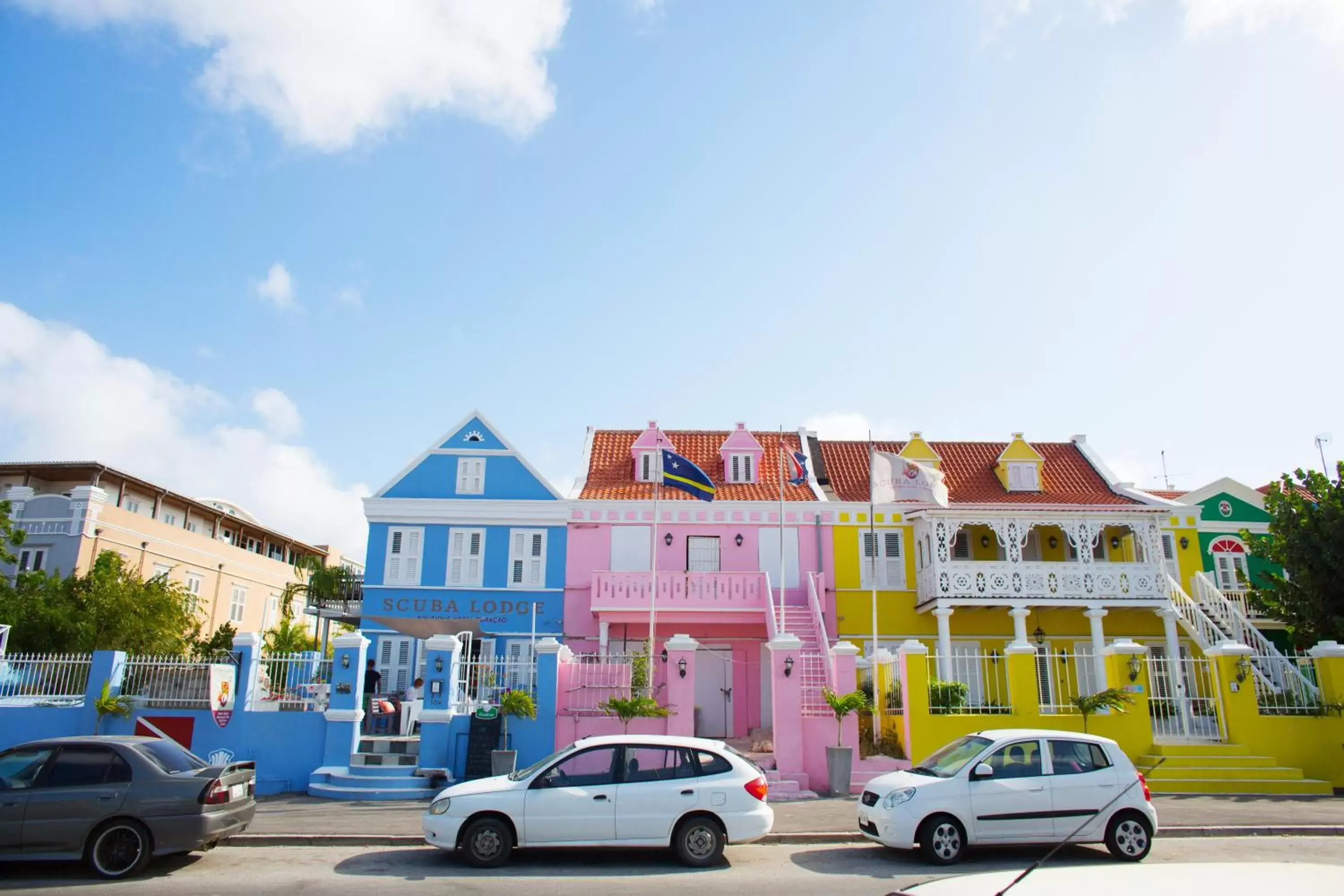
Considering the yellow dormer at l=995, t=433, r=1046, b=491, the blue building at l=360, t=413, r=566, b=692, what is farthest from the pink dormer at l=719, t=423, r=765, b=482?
the yellow dormer at l=995, t=433, r=1046, b=491

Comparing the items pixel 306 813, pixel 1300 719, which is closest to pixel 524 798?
pixel 306 813

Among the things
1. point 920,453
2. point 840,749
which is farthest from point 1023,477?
point 840,749

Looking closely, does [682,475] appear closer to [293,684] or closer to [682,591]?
[682,591]

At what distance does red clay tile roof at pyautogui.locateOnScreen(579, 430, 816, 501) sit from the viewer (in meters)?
26.9

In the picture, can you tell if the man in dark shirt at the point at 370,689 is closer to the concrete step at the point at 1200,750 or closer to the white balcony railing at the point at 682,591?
the white balcony railing at the point at 682,591

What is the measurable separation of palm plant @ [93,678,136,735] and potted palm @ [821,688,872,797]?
482 inches

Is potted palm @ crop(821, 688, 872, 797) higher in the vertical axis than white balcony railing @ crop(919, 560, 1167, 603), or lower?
lower

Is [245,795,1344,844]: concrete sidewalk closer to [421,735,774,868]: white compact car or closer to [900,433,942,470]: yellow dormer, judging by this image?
[421,735,774,868]: white compact car

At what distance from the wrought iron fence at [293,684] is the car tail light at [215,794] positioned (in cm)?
636

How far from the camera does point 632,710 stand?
16.7m

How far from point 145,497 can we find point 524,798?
3477 cm

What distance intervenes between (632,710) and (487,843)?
6.80m

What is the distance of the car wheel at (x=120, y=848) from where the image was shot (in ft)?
31.5

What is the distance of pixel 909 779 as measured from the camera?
11039 millimetres
